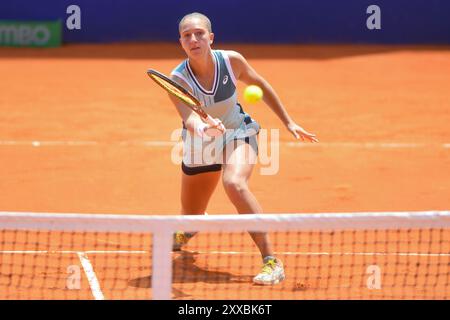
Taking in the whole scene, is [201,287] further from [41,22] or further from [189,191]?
[41,22]

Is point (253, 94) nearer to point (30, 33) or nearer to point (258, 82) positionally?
point (258, 82)

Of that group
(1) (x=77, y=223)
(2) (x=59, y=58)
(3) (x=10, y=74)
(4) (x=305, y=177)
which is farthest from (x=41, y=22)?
(1) (x=77, y=223)

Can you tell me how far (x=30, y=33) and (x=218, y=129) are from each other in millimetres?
12128

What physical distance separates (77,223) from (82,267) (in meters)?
2.09

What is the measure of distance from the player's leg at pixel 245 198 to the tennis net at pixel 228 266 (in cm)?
11

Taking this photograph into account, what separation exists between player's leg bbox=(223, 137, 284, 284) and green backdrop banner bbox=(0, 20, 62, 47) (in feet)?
38.1

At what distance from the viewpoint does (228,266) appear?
7.18 m

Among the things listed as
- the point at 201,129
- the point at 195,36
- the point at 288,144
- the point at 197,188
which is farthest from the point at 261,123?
the point at 201,129

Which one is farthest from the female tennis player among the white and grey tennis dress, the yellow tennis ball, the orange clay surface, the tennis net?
the orange clay surface

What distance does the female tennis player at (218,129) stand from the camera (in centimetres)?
658

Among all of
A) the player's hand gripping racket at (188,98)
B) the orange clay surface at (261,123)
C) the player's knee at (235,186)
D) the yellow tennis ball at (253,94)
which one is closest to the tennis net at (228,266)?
the orange clay surface at (261,123)

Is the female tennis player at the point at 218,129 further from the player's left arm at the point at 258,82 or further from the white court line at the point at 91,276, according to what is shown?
the white court line at the point at 91,276

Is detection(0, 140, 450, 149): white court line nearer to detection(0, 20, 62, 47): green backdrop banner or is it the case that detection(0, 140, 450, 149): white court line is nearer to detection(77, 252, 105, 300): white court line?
detection(77, 252, 105, 300): white court line

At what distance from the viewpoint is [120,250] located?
7477 mm
